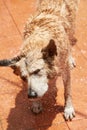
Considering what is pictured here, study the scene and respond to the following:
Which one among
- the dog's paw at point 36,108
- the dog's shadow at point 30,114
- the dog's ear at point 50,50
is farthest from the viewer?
the dog's paw at point 36,108

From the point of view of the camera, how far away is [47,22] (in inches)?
134

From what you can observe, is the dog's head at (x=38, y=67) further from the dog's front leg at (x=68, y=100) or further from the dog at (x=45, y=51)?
the dog's front leg at (x=68, y=100)

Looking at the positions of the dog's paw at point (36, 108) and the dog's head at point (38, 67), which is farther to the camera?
the dog's paw at point (36, 108)

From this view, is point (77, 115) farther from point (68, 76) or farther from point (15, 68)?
point (15, 68)

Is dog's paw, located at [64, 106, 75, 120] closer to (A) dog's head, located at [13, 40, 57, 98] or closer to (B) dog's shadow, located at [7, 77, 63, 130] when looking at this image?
(B) dog's shadow, located at [7, 77, 63, 130]

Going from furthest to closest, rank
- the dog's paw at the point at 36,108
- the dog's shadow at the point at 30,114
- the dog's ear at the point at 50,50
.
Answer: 1. the dog's paw at the point at 36,108
2. the dog's shadow at the point at 30,114
3. the dog's ear at the point at 50,50

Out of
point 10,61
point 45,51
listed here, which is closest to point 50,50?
point 45,51

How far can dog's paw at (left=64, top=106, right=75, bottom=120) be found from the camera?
3.68 metres

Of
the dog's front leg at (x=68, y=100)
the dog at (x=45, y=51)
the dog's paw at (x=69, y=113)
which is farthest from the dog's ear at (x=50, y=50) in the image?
the dog's paw at (x=69, y=113)

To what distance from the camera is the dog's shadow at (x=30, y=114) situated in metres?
3.63

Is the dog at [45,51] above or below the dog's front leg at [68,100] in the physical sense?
above

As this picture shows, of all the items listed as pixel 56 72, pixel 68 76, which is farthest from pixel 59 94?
pixel 56 72

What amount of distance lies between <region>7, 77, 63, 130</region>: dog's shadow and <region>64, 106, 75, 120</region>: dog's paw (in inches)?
4.0

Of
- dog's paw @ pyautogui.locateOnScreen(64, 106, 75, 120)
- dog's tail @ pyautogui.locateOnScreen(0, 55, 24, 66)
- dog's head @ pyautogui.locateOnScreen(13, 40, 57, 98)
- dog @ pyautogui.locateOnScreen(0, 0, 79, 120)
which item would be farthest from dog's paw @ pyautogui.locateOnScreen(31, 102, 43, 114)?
dog's tail @ pyautogui.locateOnScreen(0, 55, 24, 66)
